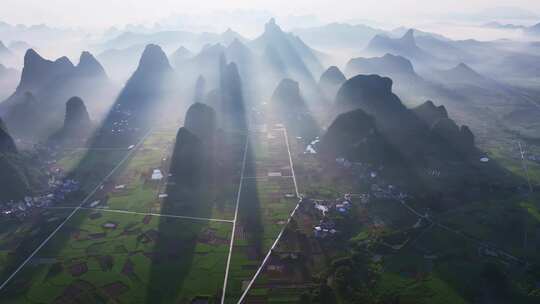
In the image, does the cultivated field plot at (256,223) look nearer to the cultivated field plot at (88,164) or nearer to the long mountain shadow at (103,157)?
the long mountain shadow at (103,157)

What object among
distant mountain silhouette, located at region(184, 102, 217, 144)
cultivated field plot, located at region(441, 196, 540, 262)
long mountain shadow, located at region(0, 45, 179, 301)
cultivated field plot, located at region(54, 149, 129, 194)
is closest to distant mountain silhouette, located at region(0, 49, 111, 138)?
long mountain shadow, located at region(0, 45, 179, 301)

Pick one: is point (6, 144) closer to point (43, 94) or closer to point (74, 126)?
point (74, 126)

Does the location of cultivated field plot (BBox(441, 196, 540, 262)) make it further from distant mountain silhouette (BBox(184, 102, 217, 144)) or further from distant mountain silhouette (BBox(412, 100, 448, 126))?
distant mountain silhouette (BBox(184, 102, 217, 144))

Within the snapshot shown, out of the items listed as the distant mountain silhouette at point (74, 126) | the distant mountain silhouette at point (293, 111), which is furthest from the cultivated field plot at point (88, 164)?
the distant mountain silhouette at point (293, 111)

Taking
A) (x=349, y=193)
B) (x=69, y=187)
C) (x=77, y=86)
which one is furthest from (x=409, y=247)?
(x=77, y=86)

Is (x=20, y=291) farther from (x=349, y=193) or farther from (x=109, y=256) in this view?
(x=349, y=193)

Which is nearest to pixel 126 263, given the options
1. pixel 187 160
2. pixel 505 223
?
pixel 187 160
